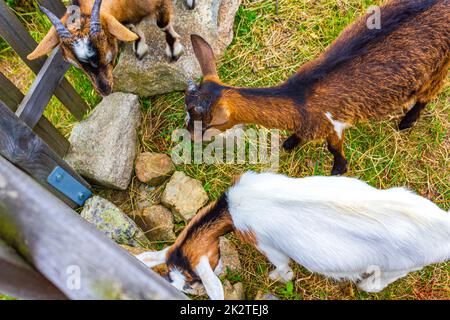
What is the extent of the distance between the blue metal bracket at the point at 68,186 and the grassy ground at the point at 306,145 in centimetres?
21

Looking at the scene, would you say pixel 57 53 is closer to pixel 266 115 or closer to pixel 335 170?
pixel 266 115

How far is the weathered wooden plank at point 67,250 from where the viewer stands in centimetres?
90

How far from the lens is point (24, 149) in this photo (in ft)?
8.00

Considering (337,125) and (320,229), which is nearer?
(320,229)

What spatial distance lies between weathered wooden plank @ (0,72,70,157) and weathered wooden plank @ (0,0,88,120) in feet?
0.83

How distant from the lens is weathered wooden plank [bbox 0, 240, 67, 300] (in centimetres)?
Result: 94

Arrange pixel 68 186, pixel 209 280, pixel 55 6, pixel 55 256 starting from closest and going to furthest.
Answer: pixel 55 256 → pixel 209 280 → pixel 55 6 → pixel 68 186

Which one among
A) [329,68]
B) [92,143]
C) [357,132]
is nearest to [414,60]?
[329,68]

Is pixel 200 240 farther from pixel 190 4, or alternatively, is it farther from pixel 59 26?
pixel 190 4

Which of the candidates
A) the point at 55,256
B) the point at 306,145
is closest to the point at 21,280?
the point at 55,256

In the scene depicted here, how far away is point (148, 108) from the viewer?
136 inches

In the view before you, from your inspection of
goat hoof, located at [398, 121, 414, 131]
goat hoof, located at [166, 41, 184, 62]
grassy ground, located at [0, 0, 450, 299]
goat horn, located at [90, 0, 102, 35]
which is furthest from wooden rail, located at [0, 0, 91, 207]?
goat hoof, located at [398, 121, 414, 131]

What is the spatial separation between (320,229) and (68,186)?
1.84 metres

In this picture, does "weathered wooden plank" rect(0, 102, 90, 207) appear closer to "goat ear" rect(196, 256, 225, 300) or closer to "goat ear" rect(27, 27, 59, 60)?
"goat ear" rect(27, 27, 59, 60)
